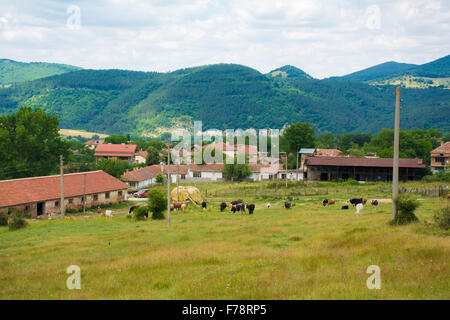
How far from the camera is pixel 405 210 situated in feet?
61.5

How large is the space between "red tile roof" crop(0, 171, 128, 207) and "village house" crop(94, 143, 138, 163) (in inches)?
2673

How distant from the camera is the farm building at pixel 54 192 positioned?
40781mm

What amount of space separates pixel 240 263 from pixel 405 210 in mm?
9106

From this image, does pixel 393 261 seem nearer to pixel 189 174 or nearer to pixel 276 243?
pixel 276 243

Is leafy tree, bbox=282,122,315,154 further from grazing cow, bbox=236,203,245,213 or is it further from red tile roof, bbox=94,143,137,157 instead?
grazing cow, bbox=236,203,245,213

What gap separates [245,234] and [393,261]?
9.28m

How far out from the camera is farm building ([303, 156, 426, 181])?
211 feet

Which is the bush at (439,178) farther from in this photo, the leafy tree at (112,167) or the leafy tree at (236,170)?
the leafy tree at (112,167)

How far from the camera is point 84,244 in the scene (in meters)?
20.4

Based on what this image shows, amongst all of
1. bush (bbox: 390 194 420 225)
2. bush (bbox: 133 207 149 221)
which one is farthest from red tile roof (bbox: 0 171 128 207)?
bush (bbox: 390 194 420 225)

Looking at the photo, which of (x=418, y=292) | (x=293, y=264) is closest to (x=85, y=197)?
(x=293, y=264)

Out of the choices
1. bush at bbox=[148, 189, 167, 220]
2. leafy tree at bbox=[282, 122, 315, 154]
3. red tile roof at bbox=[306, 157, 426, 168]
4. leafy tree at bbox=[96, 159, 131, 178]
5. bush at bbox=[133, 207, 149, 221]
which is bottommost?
bush at bbox=[133, 207, 149, 221]

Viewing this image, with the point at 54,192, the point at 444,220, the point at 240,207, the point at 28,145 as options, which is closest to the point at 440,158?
the point at 240,207

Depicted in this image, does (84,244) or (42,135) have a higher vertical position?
(42,135)
